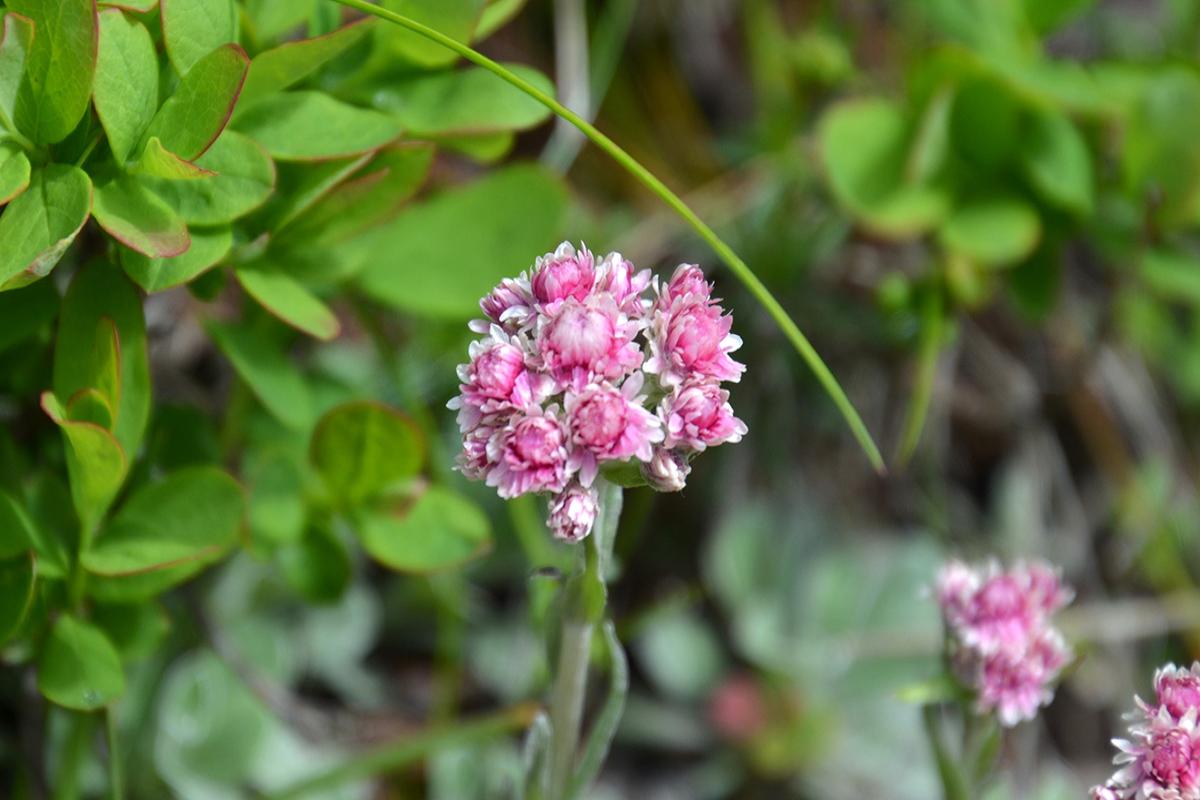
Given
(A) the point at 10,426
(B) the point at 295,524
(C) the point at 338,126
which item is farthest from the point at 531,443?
(A) the point at 10,426

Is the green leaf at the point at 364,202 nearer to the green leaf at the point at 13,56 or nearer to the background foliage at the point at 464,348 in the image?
the background foliage at the point at 464,348

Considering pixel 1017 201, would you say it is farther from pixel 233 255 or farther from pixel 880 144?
pixel 233 255

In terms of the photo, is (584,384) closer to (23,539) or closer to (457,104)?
(457,104)

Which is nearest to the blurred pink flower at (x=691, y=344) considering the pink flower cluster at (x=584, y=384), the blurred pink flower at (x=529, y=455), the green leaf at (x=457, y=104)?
the pink flower cluster at (x=584, y=384)

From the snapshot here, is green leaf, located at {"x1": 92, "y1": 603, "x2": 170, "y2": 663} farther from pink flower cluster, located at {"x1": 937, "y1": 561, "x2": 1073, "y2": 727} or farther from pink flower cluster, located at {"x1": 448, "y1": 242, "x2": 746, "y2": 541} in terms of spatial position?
pink flower cluster, located at {"x1": 937, "y1": 561, "x2": 1073, "y2": 727}

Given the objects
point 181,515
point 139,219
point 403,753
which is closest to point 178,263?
point 139,219

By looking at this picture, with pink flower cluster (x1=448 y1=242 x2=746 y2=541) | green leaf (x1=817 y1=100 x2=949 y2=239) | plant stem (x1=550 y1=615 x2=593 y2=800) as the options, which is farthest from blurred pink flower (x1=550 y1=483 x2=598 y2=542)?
green leaf (x1=817 y1=100 x2=949 y2=239)
